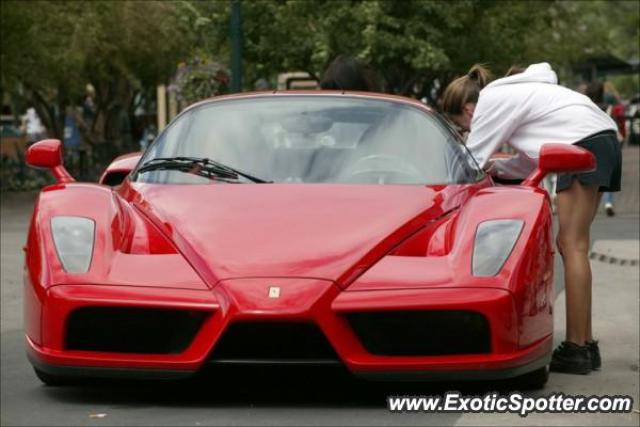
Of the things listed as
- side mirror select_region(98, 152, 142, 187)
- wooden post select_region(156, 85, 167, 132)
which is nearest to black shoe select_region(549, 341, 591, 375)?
side mirror select_region(98, 152, 142, 187)

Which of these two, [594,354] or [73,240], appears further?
[594,354]

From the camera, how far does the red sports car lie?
4.43 meters

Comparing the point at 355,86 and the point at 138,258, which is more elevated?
the point at 138,258

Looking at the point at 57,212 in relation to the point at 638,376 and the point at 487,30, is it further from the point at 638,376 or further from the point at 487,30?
the point at 487,30

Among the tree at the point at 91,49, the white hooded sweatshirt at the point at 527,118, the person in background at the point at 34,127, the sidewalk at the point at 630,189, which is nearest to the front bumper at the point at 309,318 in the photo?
the white hooded sweatshirt at the point at 527,118

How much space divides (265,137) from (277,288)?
3.35ft

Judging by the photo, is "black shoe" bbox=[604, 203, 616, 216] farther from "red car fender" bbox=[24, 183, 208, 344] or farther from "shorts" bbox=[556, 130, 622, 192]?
"red car fender" bbox=[24, 183, 208, 344]

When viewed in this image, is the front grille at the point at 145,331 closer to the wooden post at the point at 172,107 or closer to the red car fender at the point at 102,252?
the red car fender at the point at 102,252

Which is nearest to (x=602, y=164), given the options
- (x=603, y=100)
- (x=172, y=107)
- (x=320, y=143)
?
(x=320, y=143)

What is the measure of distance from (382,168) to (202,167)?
0.62 m

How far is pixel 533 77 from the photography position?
6.51 metres

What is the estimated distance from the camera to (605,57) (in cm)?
7138

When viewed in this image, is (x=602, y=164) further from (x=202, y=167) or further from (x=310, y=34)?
(x=310, y=34)

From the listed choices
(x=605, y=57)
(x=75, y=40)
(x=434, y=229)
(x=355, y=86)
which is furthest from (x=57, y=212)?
(x=605, y=57)
